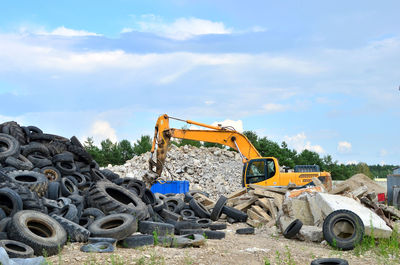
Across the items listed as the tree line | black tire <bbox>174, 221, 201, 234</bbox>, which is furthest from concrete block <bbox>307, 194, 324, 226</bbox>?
the tree line

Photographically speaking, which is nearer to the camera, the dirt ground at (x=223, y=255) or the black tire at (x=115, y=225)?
the dirt ground at (x=223, y=255)

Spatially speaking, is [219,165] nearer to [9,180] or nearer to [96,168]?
[96,168]

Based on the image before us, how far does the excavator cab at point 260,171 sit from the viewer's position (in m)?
18.2

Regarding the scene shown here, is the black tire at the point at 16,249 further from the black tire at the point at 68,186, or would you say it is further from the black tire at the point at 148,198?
the black tire at the point at 148,198

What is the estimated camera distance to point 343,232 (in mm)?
10695

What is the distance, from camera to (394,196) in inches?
760

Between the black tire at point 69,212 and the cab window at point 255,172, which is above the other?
the cab window at point 255,172

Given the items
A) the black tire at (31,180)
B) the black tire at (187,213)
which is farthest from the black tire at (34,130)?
the black tire at (187,213)

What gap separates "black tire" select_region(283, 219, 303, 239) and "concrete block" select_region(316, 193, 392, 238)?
2.74ft

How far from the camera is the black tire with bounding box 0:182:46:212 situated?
33.1 feet

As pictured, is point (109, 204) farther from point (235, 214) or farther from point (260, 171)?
point (260, 171)

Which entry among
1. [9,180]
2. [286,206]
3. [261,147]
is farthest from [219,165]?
[9,180]

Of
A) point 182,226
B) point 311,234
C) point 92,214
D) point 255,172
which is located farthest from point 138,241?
point 255,172

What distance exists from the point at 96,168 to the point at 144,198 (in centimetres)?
293
